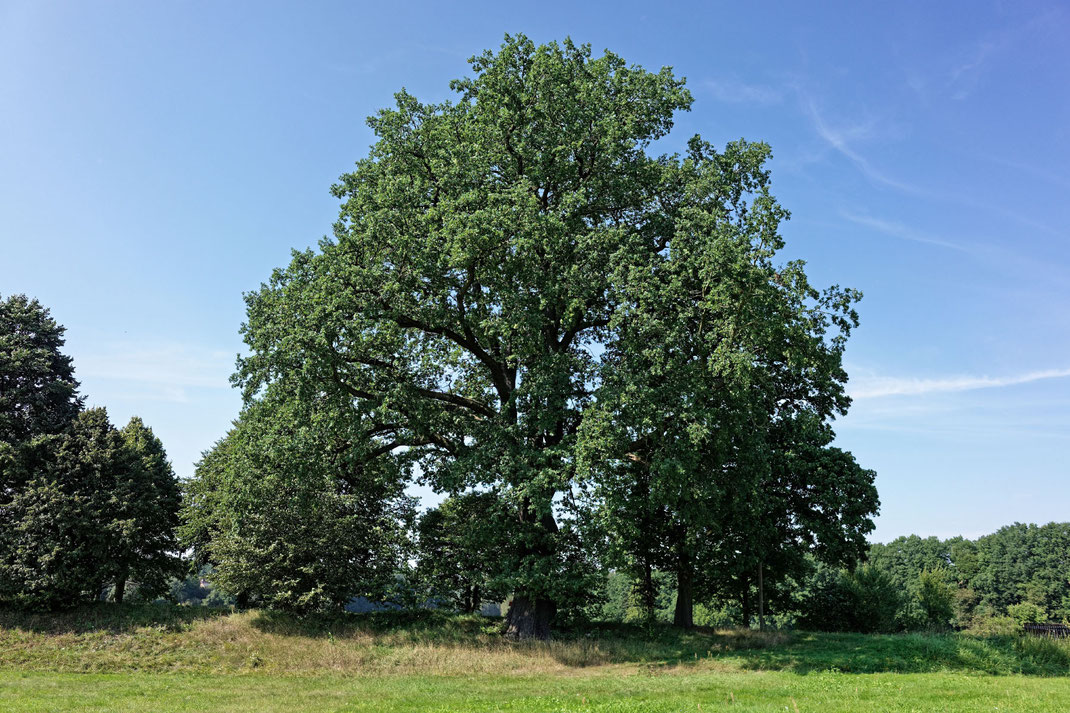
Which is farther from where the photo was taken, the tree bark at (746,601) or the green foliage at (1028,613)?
the green foliage at (1028,613)

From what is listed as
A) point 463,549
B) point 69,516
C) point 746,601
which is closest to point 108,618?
point 69,516

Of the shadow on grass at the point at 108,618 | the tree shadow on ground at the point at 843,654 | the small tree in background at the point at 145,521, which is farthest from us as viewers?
the small tree in background at the point at 145,521

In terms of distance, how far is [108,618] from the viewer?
26.9 meters

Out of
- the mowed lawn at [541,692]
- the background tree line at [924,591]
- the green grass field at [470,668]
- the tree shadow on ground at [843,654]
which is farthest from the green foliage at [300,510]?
the background tree line at [924,591]

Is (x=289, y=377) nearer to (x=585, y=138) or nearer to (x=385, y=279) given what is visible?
(x=385, y=279)

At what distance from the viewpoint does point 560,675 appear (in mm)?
19359

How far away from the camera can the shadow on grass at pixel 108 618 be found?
83.8 feet

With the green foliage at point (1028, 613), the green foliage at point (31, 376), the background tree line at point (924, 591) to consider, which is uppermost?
the green foliage at point (31, 376)

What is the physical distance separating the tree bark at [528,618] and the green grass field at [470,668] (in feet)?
2.80

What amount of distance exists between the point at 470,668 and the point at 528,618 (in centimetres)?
518

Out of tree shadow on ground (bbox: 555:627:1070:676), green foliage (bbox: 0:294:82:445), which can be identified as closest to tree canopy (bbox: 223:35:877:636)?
tree shadow on ground (bbox: 555:627:1070:676)

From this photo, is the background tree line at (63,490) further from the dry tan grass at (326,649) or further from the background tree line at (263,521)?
the dry tan grass at (326,649)

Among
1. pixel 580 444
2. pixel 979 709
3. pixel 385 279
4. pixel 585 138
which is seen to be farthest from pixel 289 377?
pixel 979 709

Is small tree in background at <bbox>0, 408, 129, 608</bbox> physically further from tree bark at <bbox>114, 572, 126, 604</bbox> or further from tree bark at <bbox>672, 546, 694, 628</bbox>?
tree bark at <bbox>672, 546, 694, 628</bbox>
